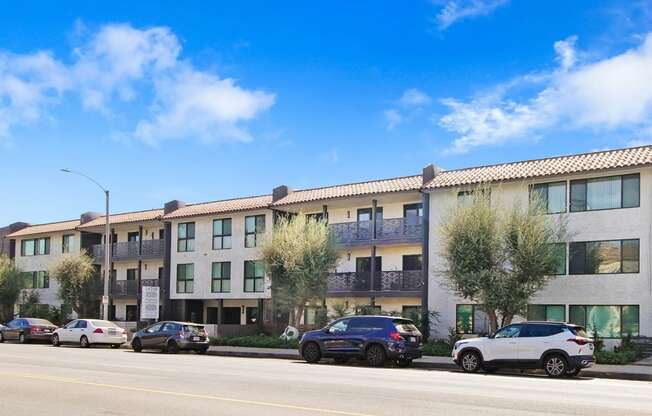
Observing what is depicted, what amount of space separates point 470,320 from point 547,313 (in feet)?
11.2

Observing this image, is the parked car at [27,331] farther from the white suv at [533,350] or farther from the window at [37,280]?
the white suv at [533,350]

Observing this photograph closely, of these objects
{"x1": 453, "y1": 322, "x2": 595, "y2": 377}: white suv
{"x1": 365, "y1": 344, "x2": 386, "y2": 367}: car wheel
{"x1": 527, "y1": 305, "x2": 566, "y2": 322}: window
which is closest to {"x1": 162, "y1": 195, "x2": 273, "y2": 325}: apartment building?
{"x1": 527, "y1": 305, "x2": 566, "y2": 322}: window

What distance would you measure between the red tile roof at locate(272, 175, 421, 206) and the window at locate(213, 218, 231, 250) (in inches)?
181

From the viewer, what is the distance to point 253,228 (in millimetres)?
42375

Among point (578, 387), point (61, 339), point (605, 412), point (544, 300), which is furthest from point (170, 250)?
point (605, 412)

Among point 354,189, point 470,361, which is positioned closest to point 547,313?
point 470,361

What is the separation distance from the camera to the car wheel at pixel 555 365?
66.0 ft

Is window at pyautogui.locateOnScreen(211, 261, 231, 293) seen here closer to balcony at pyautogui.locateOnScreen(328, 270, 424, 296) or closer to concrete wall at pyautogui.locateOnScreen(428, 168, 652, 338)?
balcony at pyautogui.locateOnScreen(328, 270, 424, 296)

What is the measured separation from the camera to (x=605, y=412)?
1174 cm

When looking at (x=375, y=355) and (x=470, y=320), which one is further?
(x=470, y=320)

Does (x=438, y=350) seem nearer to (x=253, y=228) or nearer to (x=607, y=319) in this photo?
(x=607, y=319)

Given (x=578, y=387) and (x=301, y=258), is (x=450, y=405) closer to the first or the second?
(x=578, y=387)

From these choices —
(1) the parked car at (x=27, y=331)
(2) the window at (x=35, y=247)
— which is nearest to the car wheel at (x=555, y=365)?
(1) the parked car at (x=27, y=331)

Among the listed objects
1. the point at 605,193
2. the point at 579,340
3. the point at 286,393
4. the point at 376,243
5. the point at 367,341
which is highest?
the point at 605,193
